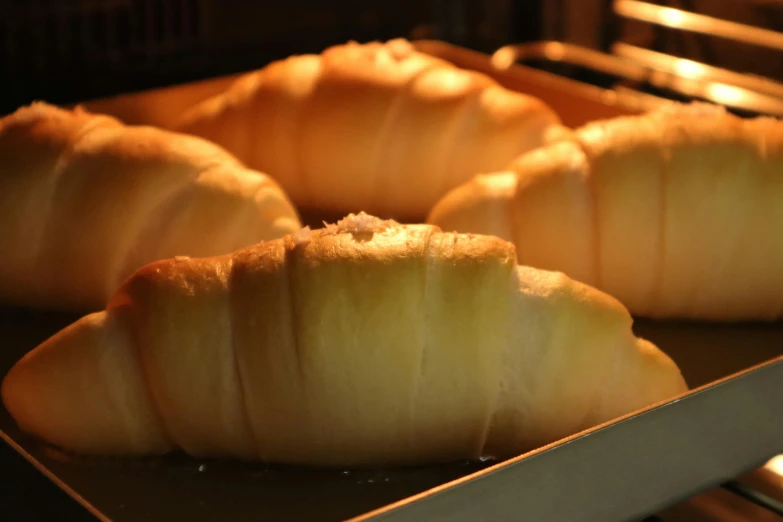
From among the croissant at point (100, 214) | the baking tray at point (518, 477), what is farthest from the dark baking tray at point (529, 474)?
the croissant at point (100, 214)

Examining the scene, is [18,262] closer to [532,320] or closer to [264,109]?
[264,109]

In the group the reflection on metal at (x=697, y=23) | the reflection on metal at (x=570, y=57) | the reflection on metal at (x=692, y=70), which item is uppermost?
the reflection on metal at (x=697, y=23)

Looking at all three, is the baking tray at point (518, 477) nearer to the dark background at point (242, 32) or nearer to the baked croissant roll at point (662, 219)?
the baked croissant roll at point (662, 219)

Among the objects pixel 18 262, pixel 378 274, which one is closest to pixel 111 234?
pixel 18 262

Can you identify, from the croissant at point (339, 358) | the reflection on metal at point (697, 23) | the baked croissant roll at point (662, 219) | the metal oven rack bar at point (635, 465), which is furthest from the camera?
the reflection on metal at point (697, 23)

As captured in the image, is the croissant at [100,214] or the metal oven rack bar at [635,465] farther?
the croissant at [100,214]

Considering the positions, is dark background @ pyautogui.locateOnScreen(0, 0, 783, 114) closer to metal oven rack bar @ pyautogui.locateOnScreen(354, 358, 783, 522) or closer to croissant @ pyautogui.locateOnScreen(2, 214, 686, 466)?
croissant @ pyautogui.locateOnScreen(2, 214, 686, 466)
